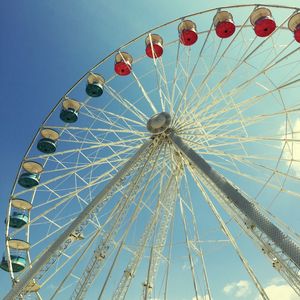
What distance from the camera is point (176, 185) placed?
50.9 feet

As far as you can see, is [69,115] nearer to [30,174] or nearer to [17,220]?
[30,174]

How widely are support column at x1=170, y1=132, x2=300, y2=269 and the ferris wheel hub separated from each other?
3.46 m

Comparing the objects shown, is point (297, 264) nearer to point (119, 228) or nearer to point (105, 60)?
point (119, 228)

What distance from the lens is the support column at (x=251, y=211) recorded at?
7.82 m

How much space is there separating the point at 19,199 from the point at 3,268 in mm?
3416

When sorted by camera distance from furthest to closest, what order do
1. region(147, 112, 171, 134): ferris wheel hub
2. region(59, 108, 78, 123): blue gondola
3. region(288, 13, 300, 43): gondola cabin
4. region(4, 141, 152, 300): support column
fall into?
region(59, 108, 78, 123): blue gondola
region(147, 112, 171, 134): ferris wheel hub
region(288, 13, 300, 43): gondola cabin
region(4, 141, 152, 300): support column

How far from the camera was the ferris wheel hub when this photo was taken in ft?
50.1

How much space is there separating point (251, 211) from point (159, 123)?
7.38 meters

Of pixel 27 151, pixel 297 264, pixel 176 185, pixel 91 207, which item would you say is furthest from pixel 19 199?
pixel 297 264

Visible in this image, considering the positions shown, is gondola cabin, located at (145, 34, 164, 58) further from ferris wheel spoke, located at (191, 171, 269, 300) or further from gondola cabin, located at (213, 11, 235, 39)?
ferris wheel spoke, located at (191, 171, 269, 300)

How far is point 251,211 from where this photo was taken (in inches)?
351

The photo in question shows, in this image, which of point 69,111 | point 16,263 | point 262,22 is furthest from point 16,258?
point 262,22

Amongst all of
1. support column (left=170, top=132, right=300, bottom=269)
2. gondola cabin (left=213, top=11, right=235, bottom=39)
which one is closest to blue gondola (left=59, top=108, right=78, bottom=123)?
gondola cabin (left=213, top=11, right=235, bottom=39)

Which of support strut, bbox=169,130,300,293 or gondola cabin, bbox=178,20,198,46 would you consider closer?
support strut, bbox=169,130,300,293
